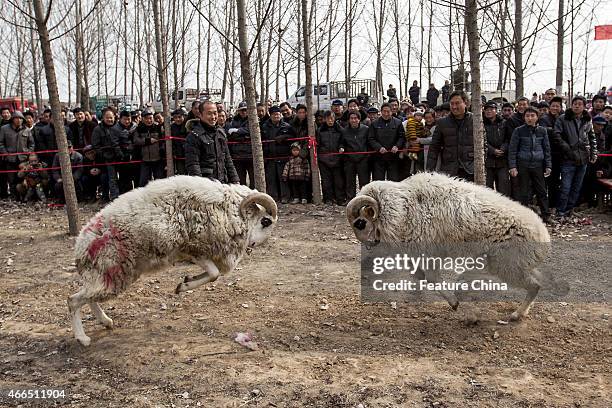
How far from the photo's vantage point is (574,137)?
9.62 m

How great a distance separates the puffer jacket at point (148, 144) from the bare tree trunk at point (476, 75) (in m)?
6.94

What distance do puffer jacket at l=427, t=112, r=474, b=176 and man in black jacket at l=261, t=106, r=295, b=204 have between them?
13.8ft

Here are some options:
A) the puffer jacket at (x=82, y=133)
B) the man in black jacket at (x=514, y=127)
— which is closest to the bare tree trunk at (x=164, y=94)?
the puffer jacket at (x=82, y=133)

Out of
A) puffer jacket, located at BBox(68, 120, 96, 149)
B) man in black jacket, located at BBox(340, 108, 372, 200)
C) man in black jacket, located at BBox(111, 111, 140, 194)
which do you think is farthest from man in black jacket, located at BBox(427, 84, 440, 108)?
puffer jacket, located at BBox(68, 120, 96, 149)

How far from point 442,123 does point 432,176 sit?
8.57 ft

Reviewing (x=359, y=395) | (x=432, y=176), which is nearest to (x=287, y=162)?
(x=432, y=176)

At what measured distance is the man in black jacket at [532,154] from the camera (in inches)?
365

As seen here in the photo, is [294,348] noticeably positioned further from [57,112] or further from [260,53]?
[260,53]

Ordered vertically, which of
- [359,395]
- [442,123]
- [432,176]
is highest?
[442,123]

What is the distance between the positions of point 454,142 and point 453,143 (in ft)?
0.07

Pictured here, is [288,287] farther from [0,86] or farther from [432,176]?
[0,86]

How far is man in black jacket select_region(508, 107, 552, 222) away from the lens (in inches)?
365

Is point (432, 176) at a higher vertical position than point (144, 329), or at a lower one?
higher

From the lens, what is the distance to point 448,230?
5348mm
